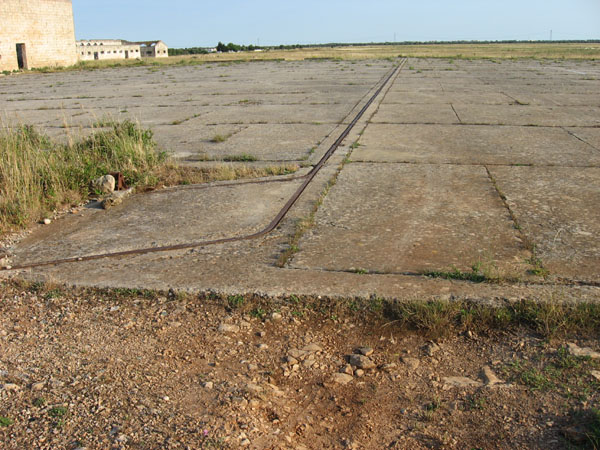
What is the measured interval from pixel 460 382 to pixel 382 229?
1903 mm

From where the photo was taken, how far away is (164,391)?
2.55 meters

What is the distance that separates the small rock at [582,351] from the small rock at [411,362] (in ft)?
2.51

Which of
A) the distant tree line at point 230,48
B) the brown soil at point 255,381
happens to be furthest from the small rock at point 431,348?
the distant tree line at point 230,48

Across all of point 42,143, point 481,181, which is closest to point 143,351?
point 481,181

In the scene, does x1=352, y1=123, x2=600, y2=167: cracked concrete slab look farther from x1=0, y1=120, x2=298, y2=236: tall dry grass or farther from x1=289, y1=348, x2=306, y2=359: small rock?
x1=289, y1=348, x2=306, y2=359: small rock

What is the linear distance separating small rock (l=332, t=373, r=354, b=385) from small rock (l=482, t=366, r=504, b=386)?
0.63 m

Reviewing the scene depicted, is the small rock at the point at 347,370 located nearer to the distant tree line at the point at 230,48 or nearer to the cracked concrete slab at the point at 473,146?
the cracked concrete slab at the point at 473,146

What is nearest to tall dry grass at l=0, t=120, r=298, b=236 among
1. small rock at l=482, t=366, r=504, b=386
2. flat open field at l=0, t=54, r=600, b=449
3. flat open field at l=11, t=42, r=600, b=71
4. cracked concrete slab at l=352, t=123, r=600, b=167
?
flat open field at l=0, t=54, r=600, b=449

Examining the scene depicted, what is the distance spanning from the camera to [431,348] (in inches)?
115

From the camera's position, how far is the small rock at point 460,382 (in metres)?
2.62

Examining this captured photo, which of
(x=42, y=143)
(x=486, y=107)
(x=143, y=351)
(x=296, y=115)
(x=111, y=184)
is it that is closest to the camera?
(x=143, y=351)

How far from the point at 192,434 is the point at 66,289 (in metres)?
1.68

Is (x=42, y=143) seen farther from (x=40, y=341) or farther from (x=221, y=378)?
(x=221, y=378)

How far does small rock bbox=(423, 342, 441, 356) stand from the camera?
2893 millimetres
